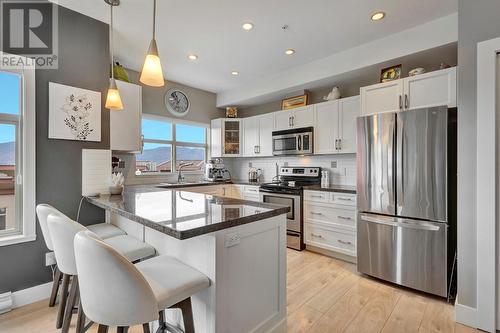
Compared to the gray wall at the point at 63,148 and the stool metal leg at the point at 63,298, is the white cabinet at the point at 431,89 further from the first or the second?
the stool metal leg at the point at 63,298

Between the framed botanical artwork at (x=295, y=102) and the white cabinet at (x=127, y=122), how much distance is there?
2.31m

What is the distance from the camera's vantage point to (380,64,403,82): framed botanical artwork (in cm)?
270

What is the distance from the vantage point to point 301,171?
162 inches

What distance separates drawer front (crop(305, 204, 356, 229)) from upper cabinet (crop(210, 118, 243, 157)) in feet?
6.58

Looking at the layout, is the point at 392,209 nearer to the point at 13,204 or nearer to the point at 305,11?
the point at 305,11

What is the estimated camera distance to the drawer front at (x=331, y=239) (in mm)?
3037

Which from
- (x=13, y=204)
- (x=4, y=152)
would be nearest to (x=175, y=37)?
(x=4, y=152)

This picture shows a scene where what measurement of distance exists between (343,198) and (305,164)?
1175 millimetres

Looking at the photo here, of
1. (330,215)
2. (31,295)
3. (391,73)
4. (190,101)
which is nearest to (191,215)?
(31,295)

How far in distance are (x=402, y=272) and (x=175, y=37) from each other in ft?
11.6

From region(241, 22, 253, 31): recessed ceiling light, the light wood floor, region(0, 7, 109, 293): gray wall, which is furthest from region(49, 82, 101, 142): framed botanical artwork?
region(241, 22, 253, 31): recessed ceiling light

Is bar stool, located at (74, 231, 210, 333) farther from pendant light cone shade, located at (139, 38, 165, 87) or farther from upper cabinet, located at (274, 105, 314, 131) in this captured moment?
upper cabinet, located at (274, 105, 314, 131)

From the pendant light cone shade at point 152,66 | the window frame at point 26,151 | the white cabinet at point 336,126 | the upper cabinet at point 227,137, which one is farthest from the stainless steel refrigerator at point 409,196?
the window frame at point 26,151

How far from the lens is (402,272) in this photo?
2.38m
